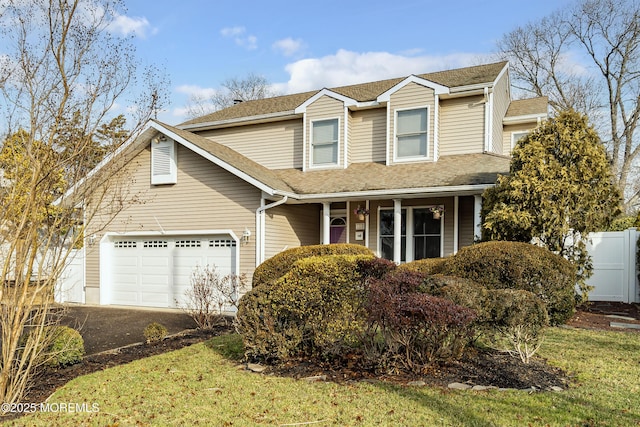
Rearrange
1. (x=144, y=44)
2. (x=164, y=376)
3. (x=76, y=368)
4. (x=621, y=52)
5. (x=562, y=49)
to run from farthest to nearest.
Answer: (x=562, y=49) < (x=621, y=52) < (x=144, y=44) < (x=76, y=368) < (x=164, y=376)

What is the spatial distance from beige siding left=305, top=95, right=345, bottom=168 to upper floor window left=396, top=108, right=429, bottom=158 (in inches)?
67.2

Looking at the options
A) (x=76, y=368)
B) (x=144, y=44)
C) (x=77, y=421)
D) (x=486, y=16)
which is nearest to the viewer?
(x=77, y=421)

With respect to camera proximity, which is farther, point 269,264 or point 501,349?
point 269,264

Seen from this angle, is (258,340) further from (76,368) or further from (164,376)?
(76,368)

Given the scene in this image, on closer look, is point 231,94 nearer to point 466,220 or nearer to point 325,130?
point 325,130

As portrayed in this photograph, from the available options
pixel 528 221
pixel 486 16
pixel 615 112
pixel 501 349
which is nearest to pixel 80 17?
pixel 501 349

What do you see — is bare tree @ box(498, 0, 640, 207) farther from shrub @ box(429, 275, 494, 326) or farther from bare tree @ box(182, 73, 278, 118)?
shrub @ box(429, 275, 494, 326)

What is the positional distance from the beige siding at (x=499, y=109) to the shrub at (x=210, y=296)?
827 cm

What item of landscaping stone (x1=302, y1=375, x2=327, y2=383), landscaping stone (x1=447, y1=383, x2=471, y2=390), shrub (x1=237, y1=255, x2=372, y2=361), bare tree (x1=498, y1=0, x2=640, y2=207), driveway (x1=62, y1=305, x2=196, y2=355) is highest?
bare tree (x1=498, y1=0, x2=640, y2=207)

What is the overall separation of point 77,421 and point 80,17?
5.21 meters

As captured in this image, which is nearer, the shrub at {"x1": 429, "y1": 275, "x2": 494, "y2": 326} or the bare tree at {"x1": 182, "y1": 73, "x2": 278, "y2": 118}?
the shrub at {"x1": 429, "y1": 275, "x2": 494, "y2": 326}

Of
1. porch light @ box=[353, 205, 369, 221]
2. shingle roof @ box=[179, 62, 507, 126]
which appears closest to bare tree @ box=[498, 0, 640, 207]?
shingle roof @ box=[179, 62, 507, 126]

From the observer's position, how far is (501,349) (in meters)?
6.76

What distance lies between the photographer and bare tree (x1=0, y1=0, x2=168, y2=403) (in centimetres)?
508
